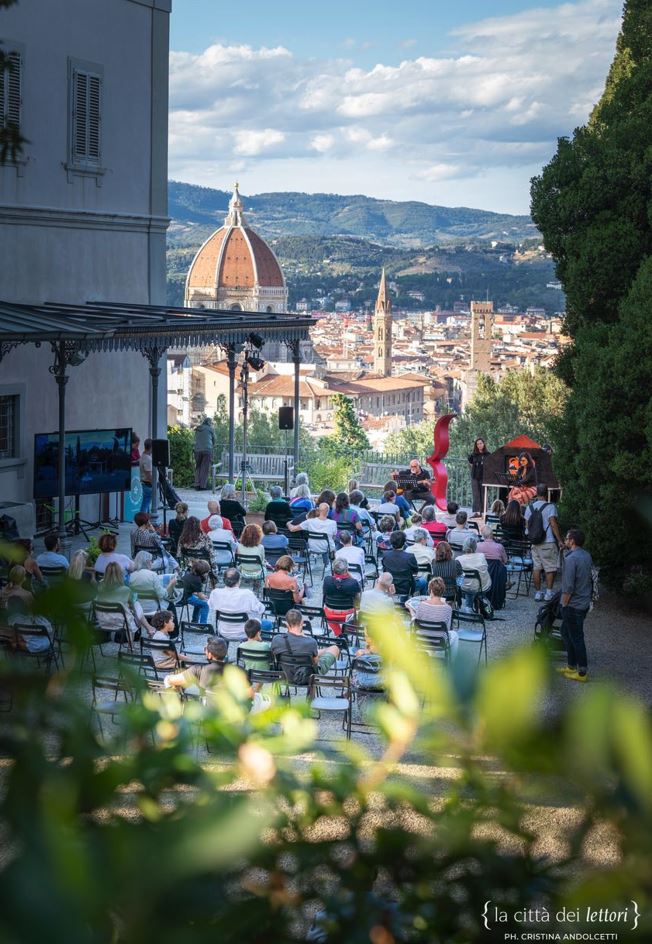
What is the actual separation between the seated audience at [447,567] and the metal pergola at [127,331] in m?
5.12

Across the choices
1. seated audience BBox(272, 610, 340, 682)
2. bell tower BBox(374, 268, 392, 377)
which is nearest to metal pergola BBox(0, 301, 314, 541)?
seated audience BBox(272, 610, 340, 682)

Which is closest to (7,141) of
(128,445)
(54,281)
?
(128,445)

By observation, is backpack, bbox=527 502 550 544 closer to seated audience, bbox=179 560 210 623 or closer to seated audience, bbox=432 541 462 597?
seated audience, bbox=432 541 462 597

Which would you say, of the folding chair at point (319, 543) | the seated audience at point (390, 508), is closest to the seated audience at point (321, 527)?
the folding chair at point (319, 543)

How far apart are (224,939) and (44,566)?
10.7 meters

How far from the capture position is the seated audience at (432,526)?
1370 cm

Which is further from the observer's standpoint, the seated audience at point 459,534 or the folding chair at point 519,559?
the folding chair at point 519,559

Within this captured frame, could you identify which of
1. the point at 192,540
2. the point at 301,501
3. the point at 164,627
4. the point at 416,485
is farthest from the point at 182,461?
the point at 164,627

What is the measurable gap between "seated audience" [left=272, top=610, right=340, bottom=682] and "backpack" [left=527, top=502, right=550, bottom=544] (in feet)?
15.6

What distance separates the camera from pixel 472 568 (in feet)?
38.9

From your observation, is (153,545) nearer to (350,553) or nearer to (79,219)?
(350,553)

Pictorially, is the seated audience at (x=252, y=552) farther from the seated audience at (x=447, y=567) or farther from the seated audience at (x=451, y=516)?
the seated audience at (x=451, y=516)

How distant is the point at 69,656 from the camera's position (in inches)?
34.0

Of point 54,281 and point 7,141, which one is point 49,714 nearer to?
point 7,141
